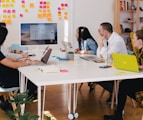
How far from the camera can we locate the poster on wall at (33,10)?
6.20 meters

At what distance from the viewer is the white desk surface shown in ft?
8.55

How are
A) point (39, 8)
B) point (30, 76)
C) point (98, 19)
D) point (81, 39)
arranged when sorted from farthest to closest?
point (98, 19) < point (39, 8) < point (81, 39) < point (30, 76)

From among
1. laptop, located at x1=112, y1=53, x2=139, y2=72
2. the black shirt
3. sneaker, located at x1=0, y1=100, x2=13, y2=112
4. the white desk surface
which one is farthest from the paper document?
sneaker, located at x1=0, y1=100, x2=13, y2=112

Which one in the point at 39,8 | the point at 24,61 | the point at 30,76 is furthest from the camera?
the point at 39,8

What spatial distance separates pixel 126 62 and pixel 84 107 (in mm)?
1235

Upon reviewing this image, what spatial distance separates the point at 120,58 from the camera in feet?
10.1

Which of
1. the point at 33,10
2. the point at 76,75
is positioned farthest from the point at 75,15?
the point at 76,75

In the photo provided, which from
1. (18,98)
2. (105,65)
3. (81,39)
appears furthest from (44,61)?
(18,98)

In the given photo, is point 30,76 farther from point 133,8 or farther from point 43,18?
point 133,8

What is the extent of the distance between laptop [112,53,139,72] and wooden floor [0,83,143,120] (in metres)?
0.81

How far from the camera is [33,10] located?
6391 mm

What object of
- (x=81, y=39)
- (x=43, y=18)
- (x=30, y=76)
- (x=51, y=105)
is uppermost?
(x=43, y=18)

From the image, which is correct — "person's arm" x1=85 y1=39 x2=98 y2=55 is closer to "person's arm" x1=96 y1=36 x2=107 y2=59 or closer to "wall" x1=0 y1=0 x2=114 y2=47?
"person's arm" x1=96 y1=36 x2=107 y2=59

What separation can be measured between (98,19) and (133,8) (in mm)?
846
